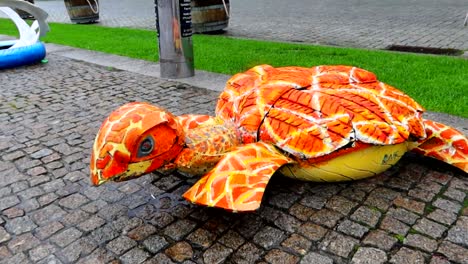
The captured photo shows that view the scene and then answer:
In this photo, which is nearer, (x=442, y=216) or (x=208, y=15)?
(x=442, y=216)

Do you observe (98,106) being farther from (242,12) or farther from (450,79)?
(242,12)

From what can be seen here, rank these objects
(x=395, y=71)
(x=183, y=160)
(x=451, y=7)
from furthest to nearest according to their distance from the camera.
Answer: (x=451, y=7), (x=395, y=71), (x=183, y=160)

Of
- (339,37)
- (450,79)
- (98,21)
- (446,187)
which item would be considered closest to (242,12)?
(98,21)

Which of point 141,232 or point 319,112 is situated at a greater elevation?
point 319,112

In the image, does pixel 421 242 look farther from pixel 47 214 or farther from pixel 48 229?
pixel 47 214

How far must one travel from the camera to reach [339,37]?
29.6ft

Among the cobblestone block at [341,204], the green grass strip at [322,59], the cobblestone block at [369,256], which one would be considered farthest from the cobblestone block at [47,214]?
the green grass strip at [322,59]

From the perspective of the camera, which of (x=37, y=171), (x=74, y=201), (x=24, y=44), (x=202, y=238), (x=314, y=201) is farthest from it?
(x=24, y=44)

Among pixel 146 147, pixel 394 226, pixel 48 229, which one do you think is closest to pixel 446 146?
pixel 394 226

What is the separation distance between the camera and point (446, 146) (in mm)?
3027

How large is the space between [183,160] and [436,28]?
28.2ft

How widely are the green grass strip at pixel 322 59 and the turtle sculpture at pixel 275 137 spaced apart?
1761mm

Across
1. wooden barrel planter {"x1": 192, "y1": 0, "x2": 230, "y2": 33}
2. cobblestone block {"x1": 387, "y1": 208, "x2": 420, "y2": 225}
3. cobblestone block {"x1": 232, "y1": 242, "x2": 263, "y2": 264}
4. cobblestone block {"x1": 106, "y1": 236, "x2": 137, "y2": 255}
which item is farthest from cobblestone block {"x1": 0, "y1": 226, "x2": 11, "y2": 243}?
wooden barrel planter {"x1": 192, "y1": 0, "x2": 230, "y2": 33}

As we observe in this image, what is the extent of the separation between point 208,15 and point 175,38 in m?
4.05
